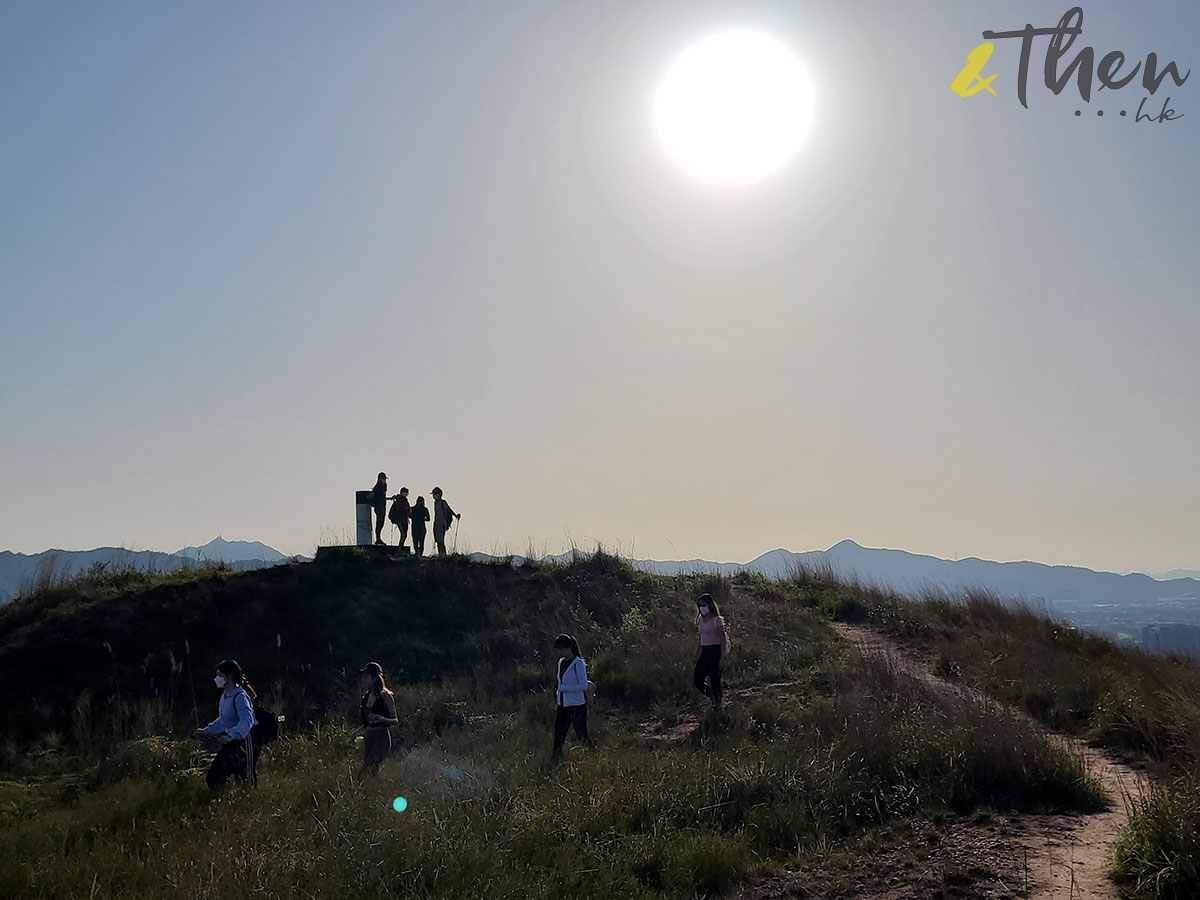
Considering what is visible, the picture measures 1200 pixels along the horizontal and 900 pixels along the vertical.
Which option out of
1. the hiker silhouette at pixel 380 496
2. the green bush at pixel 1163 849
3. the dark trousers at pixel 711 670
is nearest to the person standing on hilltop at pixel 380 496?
the hiker silhouette at pixel 380 496

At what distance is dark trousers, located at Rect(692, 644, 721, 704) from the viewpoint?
41.4ft

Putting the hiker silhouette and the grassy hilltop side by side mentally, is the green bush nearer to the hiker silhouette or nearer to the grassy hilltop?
the grassy hilltop

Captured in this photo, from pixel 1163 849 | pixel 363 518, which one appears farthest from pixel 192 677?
pixel 1163 849

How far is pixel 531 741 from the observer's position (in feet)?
37.4

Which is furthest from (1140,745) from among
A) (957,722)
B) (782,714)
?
(782,714)

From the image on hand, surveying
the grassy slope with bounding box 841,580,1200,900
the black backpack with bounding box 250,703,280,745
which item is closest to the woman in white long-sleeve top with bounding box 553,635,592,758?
the black backpack with bounding box 250,703,280,745

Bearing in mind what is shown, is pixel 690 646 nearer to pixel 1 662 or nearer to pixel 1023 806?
pixel 1023 806

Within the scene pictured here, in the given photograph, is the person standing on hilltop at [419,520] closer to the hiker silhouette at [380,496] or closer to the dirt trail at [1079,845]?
the hiker silhouette at [380,496]

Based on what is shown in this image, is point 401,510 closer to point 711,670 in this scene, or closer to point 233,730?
point 711,670

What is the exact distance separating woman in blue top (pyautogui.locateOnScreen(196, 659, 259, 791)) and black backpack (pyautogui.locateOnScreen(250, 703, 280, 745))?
0.21 meters

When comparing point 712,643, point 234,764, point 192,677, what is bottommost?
point 234,764

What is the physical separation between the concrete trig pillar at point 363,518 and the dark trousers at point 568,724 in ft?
39.1

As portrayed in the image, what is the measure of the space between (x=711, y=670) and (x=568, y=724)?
2785 millimetres

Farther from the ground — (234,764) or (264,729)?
(264,729)
